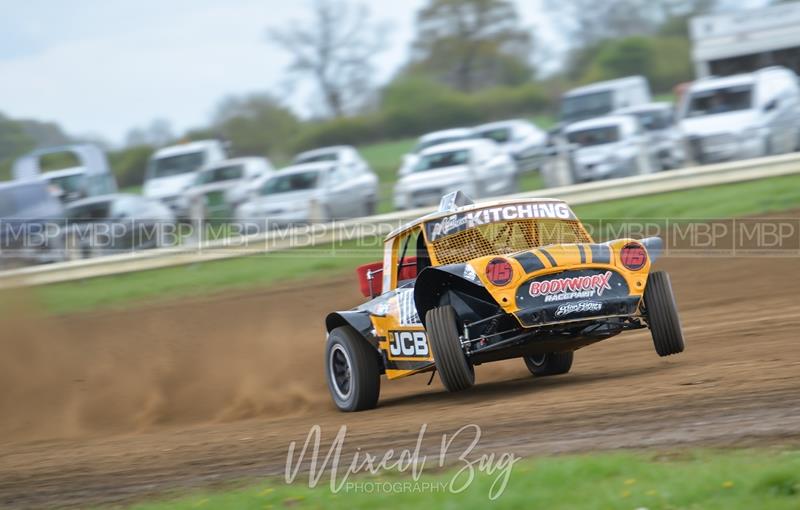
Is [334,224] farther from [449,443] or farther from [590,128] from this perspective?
[449,443]

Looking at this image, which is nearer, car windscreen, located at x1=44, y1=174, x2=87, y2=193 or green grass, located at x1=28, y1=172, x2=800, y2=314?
green grass, located at x1=28, y1=172, x2=800, y2=314

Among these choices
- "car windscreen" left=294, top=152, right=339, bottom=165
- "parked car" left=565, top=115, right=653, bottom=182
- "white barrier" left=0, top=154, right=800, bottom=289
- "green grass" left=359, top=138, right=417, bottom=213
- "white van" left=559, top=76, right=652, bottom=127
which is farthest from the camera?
"green grass" left=359, top=138, right=417, bottom=213

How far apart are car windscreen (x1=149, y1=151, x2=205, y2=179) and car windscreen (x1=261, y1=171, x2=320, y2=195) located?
691cm

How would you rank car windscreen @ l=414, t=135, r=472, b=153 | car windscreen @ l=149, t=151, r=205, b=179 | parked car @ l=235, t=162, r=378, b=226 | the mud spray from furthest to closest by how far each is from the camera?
1. car windscreen @ l=414, t=135, r=472, b=153
2. car windscreen @ l=149, t=151, r=205, b=179
3. parked car @ l=235, t=162, r=378, b=226
4. the mud spray

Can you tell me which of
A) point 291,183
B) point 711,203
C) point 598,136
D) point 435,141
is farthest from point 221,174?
point 711,203

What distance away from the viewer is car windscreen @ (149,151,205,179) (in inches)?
1155

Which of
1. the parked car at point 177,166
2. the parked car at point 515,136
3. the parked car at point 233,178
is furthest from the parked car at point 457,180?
the parked car at point 177,166

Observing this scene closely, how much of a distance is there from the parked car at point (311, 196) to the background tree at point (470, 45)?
124 feet

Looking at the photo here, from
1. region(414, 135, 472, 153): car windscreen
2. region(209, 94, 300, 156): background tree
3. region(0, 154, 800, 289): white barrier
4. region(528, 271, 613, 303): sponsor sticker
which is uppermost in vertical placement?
region(209, 94, 300, 156): background tree

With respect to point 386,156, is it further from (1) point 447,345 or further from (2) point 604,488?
(2) point 604,488

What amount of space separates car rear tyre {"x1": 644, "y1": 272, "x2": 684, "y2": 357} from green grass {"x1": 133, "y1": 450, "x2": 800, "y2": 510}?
2.48 m

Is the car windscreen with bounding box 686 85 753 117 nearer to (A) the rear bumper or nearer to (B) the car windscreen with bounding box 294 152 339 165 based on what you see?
(B) the car windscreen with bounding box 294 152 339 165

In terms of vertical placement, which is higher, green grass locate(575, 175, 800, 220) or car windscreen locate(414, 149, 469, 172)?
car windscreen locate(414, 149, 469, 172)

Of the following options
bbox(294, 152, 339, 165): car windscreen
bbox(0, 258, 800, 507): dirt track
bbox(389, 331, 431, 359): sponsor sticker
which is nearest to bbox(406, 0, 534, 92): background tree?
bbox(294, 152, 339, 165): car windscreen
